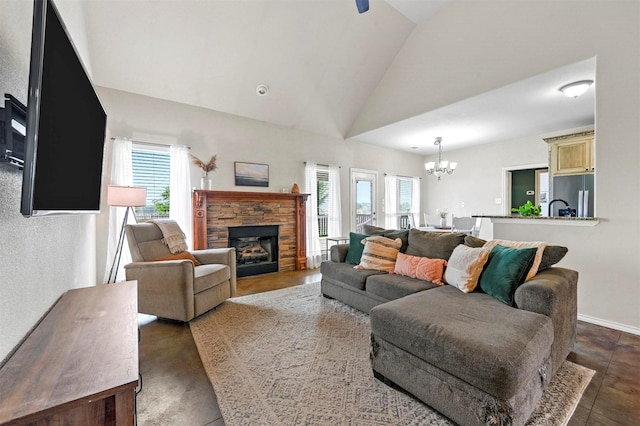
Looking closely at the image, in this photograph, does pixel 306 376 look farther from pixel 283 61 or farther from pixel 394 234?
pixel 283 61

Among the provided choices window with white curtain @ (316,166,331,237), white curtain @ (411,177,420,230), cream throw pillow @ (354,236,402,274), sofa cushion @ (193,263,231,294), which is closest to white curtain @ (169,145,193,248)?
sofa cushion @ (193,263,231,294)

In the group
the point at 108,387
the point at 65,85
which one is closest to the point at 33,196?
the point at 65,85

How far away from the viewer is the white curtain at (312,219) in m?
5.49

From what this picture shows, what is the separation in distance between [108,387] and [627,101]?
420 centimetres

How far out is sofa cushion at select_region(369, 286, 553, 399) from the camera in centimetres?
127

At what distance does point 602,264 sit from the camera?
8.93ft

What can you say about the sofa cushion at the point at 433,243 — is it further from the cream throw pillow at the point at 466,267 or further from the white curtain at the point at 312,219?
the white curtain at the point at 312,219

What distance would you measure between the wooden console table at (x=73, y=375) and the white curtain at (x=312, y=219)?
14.1 feet

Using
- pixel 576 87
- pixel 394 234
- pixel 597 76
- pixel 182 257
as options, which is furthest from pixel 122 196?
pixel 576 87

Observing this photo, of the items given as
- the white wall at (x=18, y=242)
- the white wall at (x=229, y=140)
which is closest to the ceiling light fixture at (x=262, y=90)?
the white wall at (x=229, y=140)

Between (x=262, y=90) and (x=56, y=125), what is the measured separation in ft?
12.2

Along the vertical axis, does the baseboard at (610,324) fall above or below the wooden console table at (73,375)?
below

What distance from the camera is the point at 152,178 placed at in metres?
4.05

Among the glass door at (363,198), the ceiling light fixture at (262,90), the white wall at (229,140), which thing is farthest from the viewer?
Result: the glass door at (363,198)
